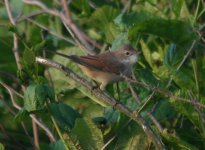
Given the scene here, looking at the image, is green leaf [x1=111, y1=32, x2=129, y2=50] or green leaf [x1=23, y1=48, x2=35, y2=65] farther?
green leaf [x1=111, y1=32, x2=129, y2=50]

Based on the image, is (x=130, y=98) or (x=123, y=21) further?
(x=123, y=21)

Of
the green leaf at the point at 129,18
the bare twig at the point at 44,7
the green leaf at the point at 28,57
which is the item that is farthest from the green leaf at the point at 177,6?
the green leaf at the point at 28,57

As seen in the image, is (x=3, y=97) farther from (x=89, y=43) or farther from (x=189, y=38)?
(x=189, y=38)

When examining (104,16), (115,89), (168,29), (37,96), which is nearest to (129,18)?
(104,16)

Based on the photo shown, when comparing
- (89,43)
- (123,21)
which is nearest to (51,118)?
(123,21)

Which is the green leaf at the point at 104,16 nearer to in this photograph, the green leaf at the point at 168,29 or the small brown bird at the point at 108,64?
the small brown bird at the point at 108,64

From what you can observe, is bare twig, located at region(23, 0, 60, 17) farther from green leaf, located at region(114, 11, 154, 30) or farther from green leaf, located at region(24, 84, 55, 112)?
green leaf, located at region(24, 84, 55, 112)

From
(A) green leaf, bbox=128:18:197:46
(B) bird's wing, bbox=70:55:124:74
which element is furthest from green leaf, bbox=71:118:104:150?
(B) bird's wing, bbox=70:55:124:74

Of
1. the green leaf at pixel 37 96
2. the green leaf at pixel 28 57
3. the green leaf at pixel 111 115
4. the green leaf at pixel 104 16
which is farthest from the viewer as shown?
the green leaf at pixel 104 16
